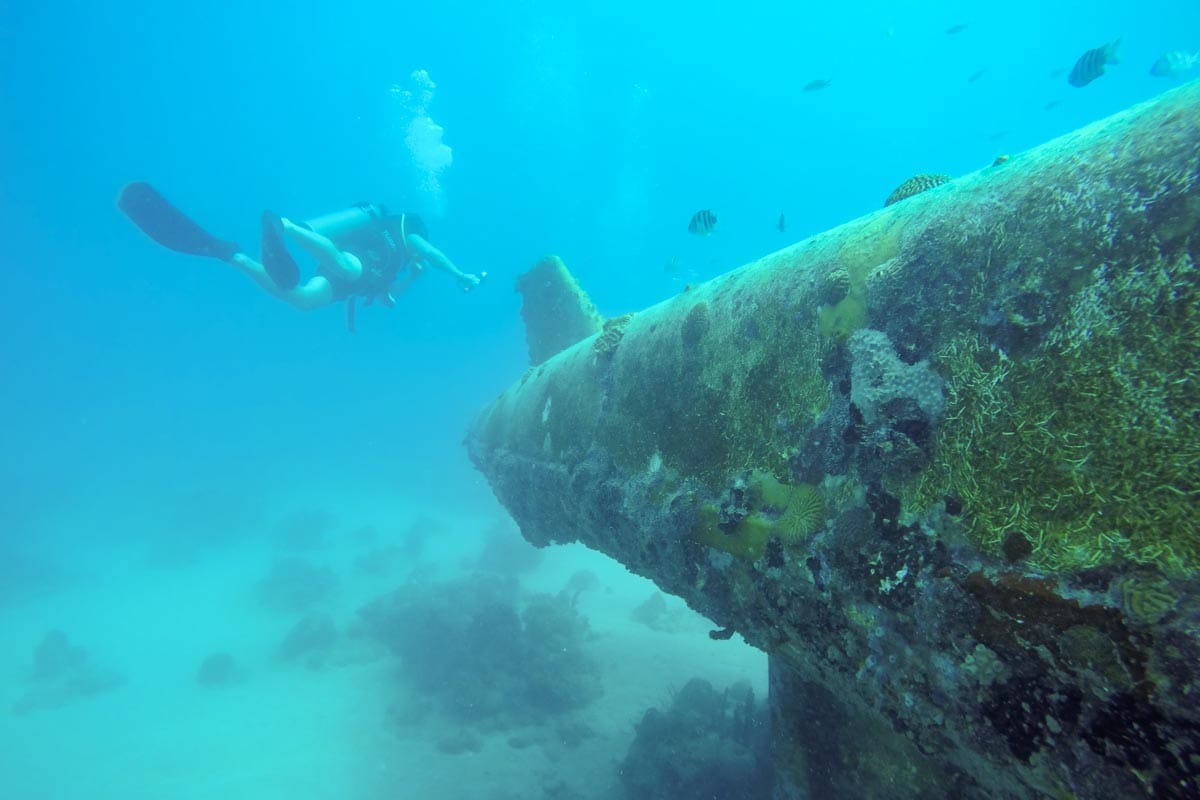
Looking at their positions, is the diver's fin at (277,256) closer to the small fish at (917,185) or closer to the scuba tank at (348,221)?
the scuba tank at (348,221)

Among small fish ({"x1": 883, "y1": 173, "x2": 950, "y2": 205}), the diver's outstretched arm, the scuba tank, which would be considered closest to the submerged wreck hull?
small fish ({"x1": 883, "y1": 173, "x2": 950, "y2": 205})

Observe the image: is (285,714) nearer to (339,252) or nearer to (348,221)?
(339,252)

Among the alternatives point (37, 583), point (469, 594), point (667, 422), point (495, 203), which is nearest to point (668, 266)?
point (469, 594)

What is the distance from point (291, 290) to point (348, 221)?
3020 mm

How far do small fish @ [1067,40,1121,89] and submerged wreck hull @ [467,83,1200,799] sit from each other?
922 centimetres

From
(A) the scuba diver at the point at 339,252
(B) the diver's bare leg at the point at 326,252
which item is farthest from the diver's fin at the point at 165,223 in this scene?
(B) the diver's bare leg at the point at 326,252

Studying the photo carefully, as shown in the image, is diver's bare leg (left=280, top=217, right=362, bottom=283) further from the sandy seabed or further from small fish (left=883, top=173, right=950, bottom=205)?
small fish (left=883, top=173, right=950, bottom=205)

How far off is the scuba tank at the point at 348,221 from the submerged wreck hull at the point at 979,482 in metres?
17.0

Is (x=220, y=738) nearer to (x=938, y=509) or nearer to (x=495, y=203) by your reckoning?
(x=938, y=509)

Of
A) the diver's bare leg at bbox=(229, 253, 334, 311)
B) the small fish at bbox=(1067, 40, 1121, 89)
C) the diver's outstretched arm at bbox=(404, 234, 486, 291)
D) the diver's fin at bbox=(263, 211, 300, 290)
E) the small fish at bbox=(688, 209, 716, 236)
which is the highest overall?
the diver's bare leg at bbox=(229, 253, 334, 311)

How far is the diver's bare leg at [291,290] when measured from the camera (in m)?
17.2

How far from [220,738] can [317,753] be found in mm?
4183

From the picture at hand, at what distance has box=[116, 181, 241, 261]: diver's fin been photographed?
17.7 metres

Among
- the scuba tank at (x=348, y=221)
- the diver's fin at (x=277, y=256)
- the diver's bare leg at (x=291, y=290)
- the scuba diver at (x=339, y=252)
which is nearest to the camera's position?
the diver's fin at (x=277, y=256)
